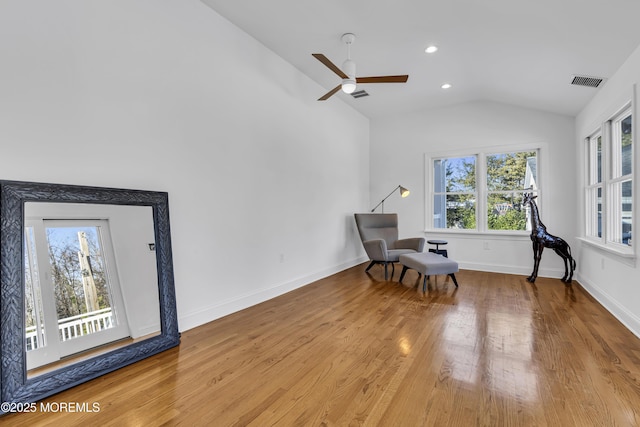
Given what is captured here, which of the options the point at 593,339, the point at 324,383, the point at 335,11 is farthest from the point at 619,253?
the point at 335,11

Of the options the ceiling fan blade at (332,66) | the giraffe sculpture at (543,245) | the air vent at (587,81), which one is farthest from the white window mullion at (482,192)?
the ceiling fan blade at (332,66)

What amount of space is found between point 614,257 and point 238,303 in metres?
4.06

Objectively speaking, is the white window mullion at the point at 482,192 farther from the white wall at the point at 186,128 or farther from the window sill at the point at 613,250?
the white wall at the point at 186,128

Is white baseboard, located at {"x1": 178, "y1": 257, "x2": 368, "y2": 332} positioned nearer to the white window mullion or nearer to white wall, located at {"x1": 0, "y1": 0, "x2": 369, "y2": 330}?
white wall, located at {"x1": 0, "y1": 0, "x2": 369, "y2": 330}

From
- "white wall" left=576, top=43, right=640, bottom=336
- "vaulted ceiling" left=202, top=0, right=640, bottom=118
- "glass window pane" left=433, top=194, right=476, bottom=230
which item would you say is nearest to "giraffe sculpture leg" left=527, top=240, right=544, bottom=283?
"white wall" left=576, top=43, right=640, bottom=336

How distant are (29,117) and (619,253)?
16.4 feet

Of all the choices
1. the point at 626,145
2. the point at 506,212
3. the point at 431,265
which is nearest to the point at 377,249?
the point at 431,265

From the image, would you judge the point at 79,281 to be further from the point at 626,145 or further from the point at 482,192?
the point at 482,192

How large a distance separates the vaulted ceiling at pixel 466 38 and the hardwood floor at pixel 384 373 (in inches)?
104

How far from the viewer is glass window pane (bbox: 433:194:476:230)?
570 cm

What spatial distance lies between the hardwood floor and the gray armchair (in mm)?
1452

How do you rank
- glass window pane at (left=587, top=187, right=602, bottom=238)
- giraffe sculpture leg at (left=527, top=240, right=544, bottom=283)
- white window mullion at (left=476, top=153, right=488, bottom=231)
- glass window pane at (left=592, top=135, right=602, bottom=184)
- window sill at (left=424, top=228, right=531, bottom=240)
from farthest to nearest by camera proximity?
white window mullion at (left=476, top=153, right=488, bottom=231)
window sill at (left=424, top=228, right=531, bottom=240)
giraffe sculpture leg at (left=527, top=240, right=544, bottom=283)
glass window pane at (left=587, top=187, right=602, bottom=238)
glass window pane at (left=592, top=135, right=602, bottom=184)

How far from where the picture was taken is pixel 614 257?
3289 millimetres

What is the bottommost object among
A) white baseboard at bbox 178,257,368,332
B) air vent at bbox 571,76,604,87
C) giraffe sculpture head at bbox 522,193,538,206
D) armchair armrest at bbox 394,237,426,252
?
white baseboard at bbox 178,257,368,332
